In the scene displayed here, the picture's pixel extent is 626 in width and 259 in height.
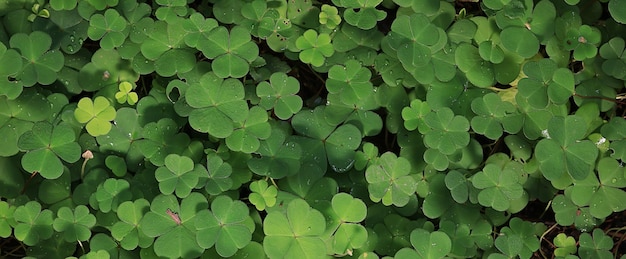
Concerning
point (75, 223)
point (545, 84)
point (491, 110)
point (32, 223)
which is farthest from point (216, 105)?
point (545, 84)

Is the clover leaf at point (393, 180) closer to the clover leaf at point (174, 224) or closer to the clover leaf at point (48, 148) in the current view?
the clover leaf at point (174, 224)

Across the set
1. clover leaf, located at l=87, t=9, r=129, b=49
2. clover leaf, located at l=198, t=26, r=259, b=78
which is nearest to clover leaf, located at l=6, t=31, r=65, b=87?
clover leaf, located at l=87, t=9, r=129, b=49

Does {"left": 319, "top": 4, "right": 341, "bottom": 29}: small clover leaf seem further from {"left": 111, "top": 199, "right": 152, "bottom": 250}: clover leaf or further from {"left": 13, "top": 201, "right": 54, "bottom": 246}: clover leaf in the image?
{"left": 13, "top": 201, "right": 54, "bottom": 246}: clover leaf

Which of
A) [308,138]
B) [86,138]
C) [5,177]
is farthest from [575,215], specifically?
[5,177]

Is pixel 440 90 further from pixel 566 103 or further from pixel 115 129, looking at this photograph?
pixel 115 129

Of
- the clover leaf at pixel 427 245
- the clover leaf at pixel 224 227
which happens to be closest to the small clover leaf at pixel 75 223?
the clover leaf at pixel 224 227

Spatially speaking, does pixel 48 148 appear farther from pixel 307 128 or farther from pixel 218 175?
pixel 307 128
